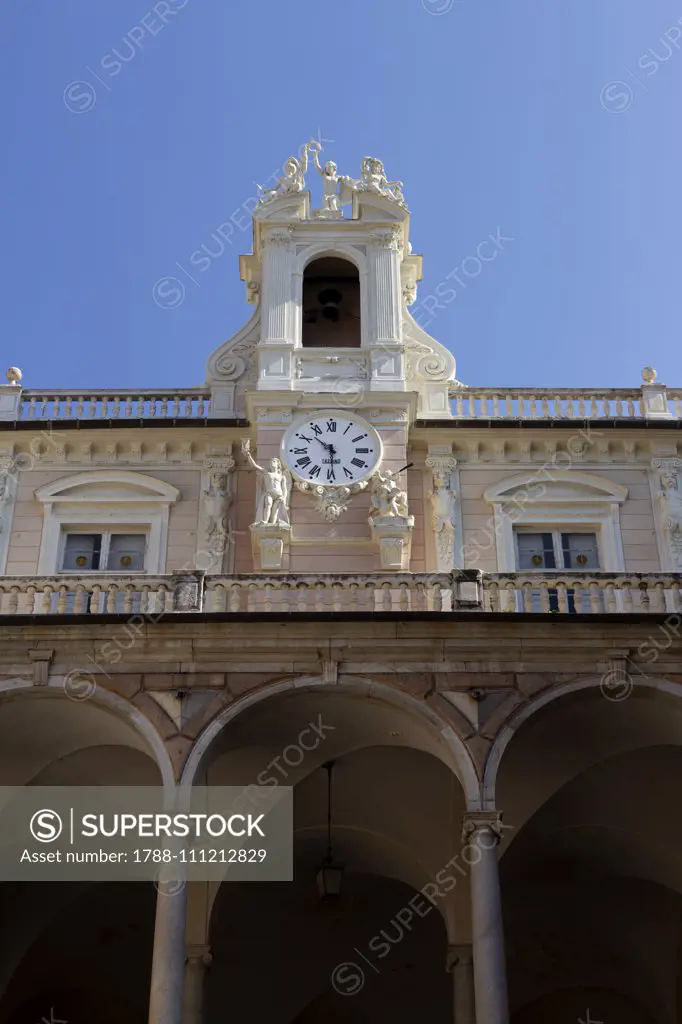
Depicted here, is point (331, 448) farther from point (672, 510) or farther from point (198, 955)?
point (198, 955)

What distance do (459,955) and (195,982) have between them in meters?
3.47

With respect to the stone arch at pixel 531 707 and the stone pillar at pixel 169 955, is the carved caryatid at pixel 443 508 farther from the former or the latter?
the stone pillar at pixel 169 955

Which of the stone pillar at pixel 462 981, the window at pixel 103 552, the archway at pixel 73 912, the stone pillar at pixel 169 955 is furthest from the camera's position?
the window at pixel 103 552

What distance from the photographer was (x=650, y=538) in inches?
803

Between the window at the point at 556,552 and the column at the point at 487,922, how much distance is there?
5908 mm

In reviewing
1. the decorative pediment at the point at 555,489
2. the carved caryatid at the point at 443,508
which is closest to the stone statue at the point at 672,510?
the decorative pediment at the point at 555,489

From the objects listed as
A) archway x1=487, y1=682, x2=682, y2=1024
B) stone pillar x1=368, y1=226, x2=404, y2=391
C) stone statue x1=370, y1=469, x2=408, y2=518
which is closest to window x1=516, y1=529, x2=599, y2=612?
stone statue x1=370, y1=469, x2=408, y2=518

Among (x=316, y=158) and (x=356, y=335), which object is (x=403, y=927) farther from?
(x=316, y=158)

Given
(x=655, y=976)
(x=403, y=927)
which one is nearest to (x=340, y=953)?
(x=403, y=927)

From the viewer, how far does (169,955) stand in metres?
14.2

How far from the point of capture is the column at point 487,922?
1398 cm

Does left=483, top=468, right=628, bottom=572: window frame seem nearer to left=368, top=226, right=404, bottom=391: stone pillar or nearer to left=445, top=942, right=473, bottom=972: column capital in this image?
left=368, top=226, right=404, bottom=391: stone pillar

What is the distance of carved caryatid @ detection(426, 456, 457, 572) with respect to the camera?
1991cm

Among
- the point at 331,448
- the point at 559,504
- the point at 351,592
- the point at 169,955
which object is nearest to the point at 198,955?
the point at 169,955
